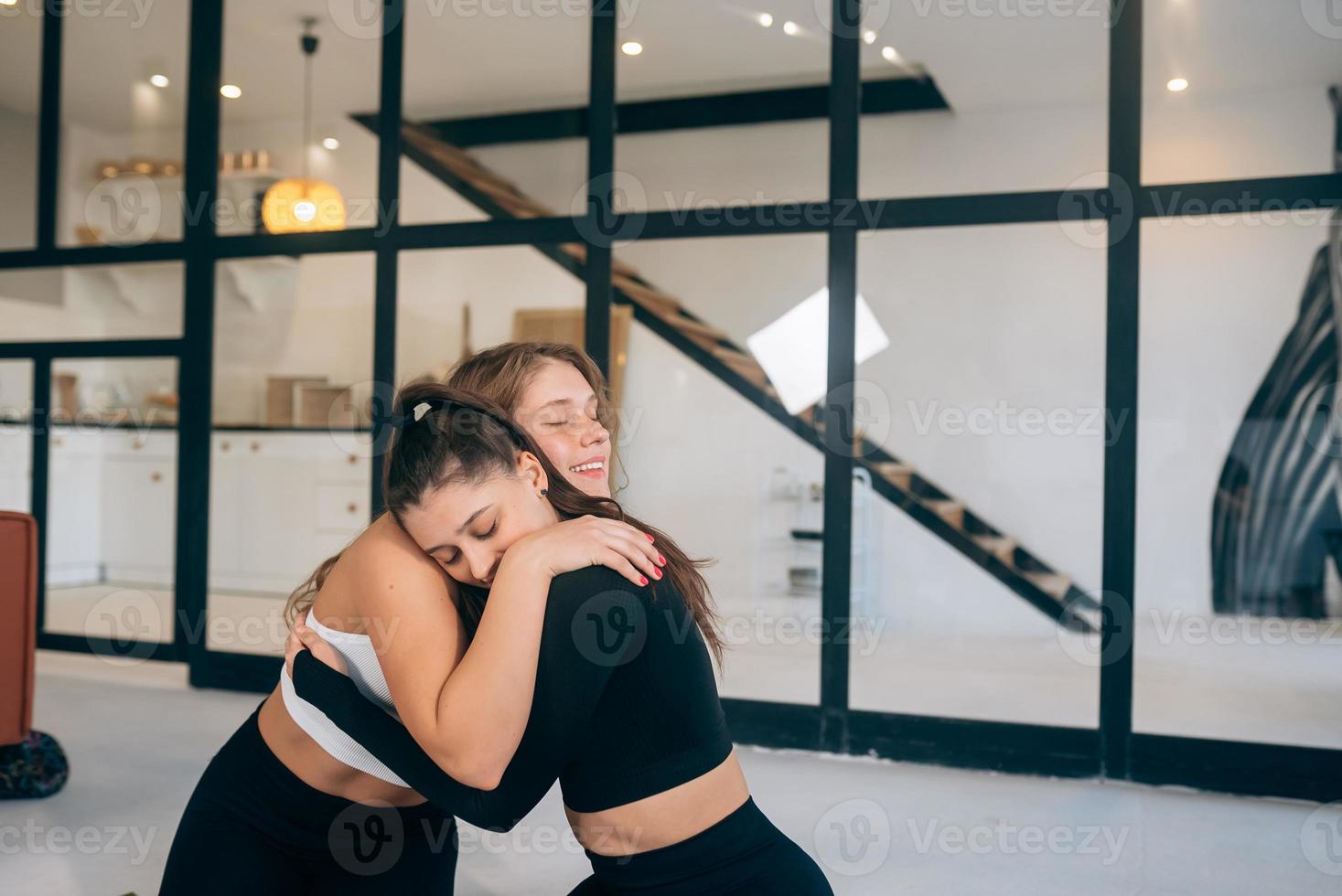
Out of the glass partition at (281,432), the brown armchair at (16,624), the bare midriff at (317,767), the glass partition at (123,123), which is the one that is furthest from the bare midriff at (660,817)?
the glass partition at (123,123)

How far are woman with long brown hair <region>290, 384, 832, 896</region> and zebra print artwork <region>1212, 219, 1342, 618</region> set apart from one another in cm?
278

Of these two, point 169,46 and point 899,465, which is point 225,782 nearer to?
point 899,465

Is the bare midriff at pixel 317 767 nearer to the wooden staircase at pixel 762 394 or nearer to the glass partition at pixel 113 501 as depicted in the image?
the wooden staircase at pixel 762 394

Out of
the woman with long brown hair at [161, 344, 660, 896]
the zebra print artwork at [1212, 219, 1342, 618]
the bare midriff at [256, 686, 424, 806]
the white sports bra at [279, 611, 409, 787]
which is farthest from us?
the zebra print artwork at [1212, 219, 1342, 618]

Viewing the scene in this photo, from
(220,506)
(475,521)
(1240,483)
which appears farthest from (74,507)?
(1240,483)

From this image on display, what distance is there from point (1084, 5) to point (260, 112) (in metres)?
3.45

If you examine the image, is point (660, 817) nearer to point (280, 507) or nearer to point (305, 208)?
point (280, 507)

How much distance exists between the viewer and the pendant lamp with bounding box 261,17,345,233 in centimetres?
462

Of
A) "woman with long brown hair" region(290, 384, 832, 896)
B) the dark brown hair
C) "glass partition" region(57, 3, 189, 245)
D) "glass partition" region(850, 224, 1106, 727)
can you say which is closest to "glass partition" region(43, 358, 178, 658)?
"glass partition" region(57, 3, 189, 245)

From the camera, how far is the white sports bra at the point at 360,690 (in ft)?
4.80

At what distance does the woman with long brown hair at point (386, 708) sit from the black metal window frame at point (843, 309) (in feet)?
7.62

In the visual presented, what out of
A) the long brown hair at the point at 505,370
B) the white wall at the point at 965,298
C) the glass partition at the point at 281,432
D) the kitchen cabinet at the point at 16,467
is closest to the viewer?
the long brown hair at the point at 505,370

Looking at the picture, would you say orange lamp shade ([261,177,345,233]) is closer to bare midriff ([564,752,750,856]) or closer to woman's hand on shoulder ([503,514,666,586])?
woman's hand on shoulder ([503,514,666,586])

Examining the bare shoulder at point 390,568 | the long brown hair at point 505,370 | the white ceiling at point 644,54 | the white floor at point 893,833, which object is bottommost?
the white floor at point 893,833
